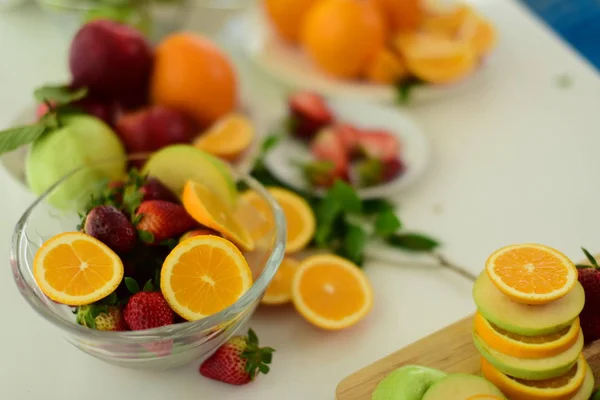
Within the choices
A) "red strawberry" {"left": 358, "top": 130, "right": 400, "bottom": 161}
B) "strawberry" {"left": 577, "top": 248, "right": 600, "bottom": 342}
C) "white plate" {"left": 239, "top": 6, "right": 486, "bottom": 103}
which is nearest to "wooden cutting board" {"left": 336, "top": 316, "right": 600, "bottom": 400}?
"strawberry" {"left": 577, "top": 248, "right": 600, "bottom": 342}

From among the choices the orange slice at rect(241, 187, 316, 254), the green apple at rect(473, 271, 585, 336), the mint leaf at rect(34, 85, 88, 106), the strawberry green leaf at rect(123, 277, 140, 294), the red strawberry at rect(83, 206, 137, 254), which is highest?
the green apple at rect(473, 271, 585, 336)

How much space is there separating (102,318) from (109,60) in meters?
0.55

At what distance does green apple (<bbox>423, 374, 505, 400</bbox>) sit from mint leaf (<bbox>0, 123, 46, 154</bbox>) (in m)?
0.68

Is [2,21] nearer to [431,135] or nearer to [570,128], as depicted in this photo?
[431,135]

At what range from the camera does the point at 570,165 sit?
1.22 metres

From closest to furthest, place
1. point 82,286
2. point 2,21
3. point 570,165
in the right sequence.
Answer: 1. point 82,286
2. point 570,165
3. point 2,21

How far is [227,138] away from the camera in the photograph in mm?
1153

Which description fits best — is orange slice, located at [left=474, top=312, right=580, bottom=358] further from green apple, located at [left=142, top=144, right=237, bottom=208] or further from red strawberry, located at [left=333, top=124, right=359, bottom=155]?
red strawberry, located at [left=333, top=124, right=359, bottom=155]

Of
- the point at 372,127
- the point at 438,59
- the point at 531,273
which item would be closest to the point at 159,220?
the point at 531,273

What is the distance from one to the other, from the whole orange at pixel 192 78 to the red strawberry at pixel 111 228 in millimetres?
428

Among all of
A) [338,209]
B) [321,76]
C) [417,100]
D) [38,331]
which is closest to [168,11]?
[321,76]

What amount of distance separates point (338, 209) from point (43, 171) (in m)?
0.45

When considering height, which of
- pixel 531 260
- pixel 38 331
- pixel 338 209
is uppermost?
pixel 531 260

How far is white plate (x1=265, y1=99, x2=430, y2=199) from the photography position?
1.13 meters
